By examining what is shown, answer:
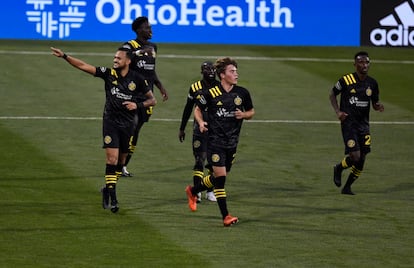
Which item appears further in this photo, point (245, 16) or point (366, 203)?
point (245, 16)

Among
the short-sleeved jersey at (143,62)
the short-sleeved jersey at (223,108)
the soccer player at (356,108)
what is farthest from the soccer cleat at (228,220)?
the short-sleeved jersey at (143,62)

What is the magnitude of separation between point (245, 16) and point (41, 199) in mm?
18846

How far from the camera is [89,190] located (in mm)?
20891

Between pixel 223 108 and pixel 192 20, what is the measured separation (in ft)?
64.7

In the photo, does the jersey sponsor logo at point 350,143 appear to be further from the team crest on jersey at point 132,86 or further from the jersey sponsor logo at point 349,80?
the team crest on jersey at point 132,86

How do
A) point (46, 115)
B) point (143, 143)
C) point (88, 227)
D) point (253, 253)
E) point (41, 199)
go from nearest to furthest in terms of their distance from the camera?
point (253, 253), point (88, 227), point (41, 199), point (143, 143), point (46, 115)

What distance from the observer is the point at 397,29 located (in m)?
38.4

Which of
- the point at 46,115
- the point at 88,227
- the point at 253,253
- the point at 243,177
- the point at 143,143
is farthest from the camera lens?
the point at 46,115

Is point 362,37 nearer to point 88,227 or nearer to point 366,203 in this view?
→ point 366,203

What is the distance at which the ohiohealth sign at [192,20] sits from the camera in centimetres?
3731

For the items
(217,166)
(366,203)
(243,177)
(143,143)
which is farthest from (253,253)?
(143,143)

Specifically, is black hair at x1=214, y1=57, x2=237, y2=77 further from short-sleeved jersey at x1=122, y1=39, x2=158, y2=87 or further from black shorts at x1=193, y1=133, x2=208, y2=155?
short-sleeved jersey at x1=122, y1=39, x2=158, y2=87

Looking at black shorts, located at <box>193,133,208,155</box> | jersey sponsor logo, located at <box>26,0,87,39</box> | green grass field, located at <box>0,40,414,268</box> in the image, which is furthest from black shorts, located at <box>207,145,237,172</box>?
jersey sponsor logo, located at <box>26,0,87,39</box>

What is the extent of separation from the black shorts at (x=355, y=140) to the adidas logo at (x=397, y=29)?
17.4 meters
